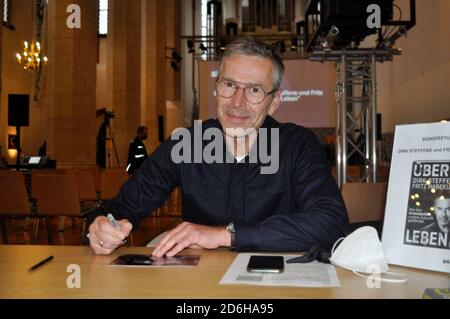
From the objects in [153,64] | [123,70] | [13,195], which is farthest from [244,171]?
[153,64]

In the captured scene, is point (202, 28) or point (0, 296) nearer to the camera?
point (0, 296)

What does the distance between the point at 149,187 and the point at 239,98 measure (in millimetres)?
517

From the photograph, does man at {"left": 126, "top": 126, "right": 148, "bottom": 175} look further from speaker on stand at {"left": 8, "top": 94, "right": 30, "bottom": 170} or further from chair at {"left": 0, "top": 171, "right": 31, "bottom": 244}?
chair at {"left": 0, "top": 171, "right": 31, "bottom": 244}

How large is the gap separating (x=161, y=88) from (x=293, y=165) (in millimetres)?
14505

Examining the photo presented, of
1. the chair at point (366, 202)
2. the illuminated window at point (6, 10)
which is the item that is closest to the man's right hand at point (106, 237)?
the chair at point (366, 202)

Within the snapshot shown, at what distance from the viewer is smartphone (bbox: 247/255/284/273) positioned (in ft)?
3.68

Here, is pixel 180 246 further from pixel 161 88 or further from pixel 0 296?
pixel 161 88

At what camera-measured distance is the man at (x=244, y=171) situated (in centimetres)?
175

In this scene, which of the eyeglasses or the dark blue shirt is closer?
the dark blue shirt

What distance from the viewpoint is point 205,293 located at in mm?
959

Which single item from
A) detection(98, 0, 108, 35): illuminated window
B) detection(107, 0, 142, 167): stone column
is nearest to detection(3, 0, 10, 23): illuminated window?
detection(98, 0, 108, 35): illuminated window

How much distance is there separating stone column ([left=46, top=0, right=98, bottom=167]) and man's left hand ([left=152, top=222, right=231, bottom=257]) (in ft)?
28.8

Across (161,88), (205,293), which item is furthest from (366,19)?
(161,88)

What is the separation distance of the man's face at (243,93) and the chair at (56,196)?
336 cm
